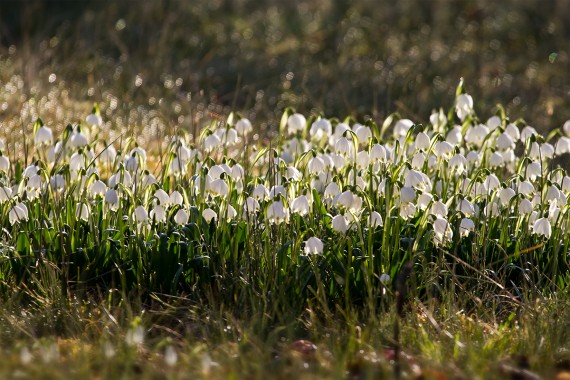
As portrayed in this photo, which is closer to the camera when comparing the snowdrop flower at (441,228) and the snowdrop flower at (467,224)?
the snowdrop flower at (441,228)

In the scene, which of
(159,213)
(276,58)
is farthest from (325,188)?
(276,58)

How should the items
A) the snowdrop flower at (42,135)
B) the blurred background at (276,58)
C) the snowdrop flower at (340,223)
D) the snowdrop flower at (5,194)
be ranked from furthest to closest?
1. the blurred background at (276,58)
2. the snowdrop flower at (42,135)
3. the snowdrop flower at (5,194)
4. the snowdrop flower at (340,223)

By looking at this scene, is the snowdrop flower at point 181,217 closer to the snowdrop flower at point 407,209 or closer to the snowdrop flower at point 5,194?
the snowdrop flower at point 5,194

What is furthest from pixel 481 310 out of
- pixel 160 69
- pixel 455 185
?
pixel 160 69

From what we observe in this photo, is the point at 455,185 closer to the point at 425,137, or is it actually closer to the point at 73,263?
the point at 425,137

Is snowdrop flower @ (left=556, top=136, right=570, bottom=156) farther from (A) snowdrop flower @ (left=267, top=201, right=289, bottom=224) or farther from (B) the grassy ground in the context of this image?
(A) snowdrop flower @ (left=267, top=201, right=289, bottom=224)

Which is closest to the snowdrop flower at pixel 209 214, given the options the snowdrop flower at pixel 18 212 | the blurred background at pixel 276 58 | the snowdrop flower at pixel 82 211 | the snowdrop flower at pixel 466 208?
the snowdrop flower at pixel 82 211

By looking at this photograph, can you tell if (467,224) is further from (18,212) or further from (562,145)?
(18,212)
